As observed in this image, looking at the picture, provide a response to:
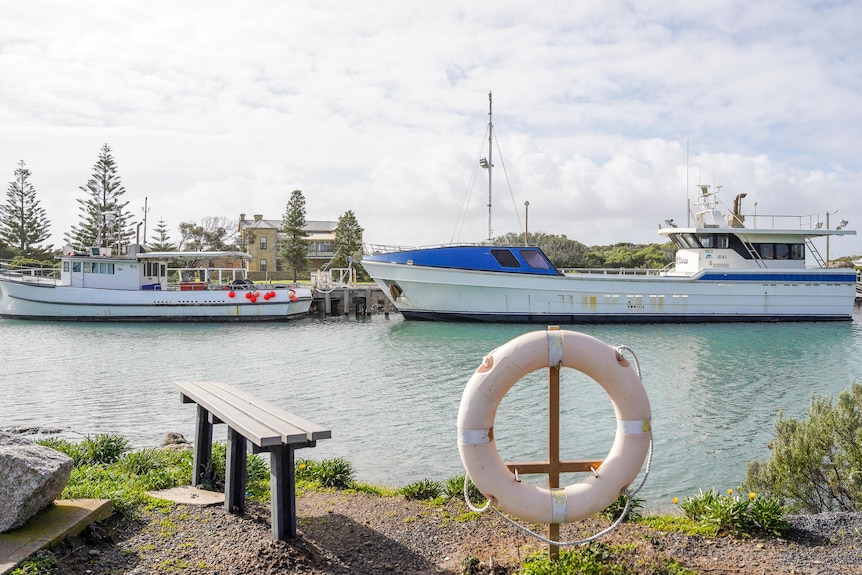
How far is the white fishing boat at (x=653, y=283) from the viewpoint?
95.8 feet

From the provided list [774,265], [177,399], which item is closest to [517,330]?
[774,265]

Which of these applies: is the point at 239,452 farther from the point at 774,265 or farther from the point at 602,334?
the point at 774,265

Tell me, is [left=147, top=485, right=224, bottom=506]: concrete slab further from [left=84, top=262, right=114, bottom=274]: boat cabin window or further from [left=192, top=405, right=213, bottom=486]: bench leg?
[left=84, top=262, right=114, bottom=274]: boat cabin window

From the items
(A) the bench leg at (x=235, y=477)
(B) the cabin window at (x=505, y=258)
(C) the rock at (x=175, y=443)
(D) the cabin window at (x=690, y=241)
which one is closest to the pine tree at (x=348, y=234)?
(B) the cabin window at (x=505, y=258)

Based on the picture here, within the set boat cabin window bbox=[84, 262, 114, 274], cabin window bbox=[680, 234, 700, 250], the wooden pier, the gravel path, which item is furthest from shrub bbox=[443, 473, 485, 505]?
the wooden pier

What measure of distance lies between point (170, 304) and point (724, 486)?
27031mm

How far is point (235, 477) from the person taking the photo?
191 inches

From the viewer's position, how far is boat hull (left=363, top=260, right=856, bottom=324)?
96.1 feet

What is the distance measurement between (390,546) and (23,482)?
7.26 ft

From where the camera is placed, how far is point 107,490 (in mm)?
4891

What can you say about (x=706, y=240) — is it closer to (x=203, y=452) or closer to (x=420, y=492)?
(x=420, y=492)

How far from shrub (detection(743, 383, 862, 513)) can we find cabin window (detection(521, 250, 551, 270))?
23.0m

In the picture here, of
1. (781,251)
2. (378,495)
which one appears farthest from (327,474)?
(781,251)

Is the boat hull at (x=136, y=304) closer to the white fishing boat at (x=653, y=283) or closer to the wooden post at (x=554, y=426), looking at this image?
the white fishing boat at (x=653, y=283)
